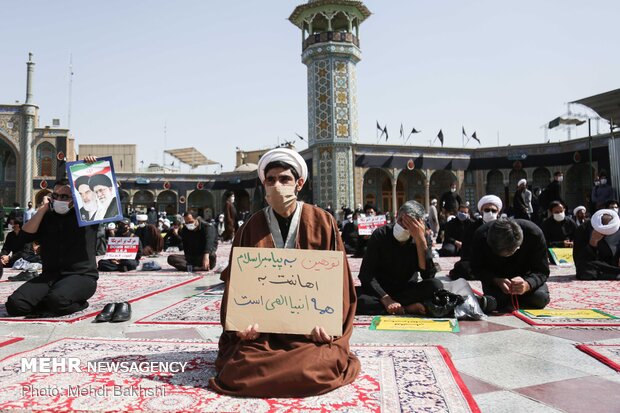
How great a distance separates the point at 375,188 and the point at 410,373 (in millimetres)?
18861

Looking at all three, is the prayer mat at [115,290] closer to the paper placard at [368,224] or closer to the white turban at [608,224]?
the paper placard at [368,224]

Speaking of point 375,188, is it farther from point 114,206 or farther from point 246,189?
point 114,206

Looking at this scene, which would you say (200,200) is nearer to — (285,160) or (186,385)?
(285,160)

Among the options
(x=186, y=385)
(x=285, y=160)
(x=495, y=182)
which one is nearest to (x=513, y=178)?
(x=495, y=182)

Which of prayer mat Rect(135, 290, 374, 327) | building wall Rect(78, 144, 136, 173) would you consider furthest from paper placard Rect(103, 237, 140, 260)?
building wall Rect(78, 144, 136, 173)

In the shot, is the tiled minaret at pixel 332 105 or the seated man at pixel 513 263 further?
the tiled minaret at pixel 332 105

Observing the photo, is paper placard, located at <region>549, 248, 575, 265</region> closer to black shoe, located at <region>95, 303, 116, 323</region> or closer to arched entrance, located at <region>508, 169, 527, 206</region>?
black shoe, located at <region>95, 303, 116, 323</region>

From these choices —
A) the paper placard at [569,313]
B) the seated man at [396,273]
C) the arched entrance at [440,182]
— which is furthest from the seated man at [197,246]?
the arched entrance at [440,182]

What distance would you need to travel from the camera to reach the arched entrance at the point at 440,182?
2072 centimetres

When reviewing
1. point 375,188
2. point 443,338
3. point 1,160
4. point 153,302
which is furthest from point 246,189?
point 443,338

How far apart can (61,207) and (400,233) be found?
243cm

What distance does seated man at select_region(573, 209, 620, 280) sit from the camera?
486cm

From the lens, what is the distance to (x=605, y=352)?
2.17 meters

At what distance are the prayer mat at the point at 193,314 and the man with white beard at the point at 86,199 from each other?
0.85 metres
